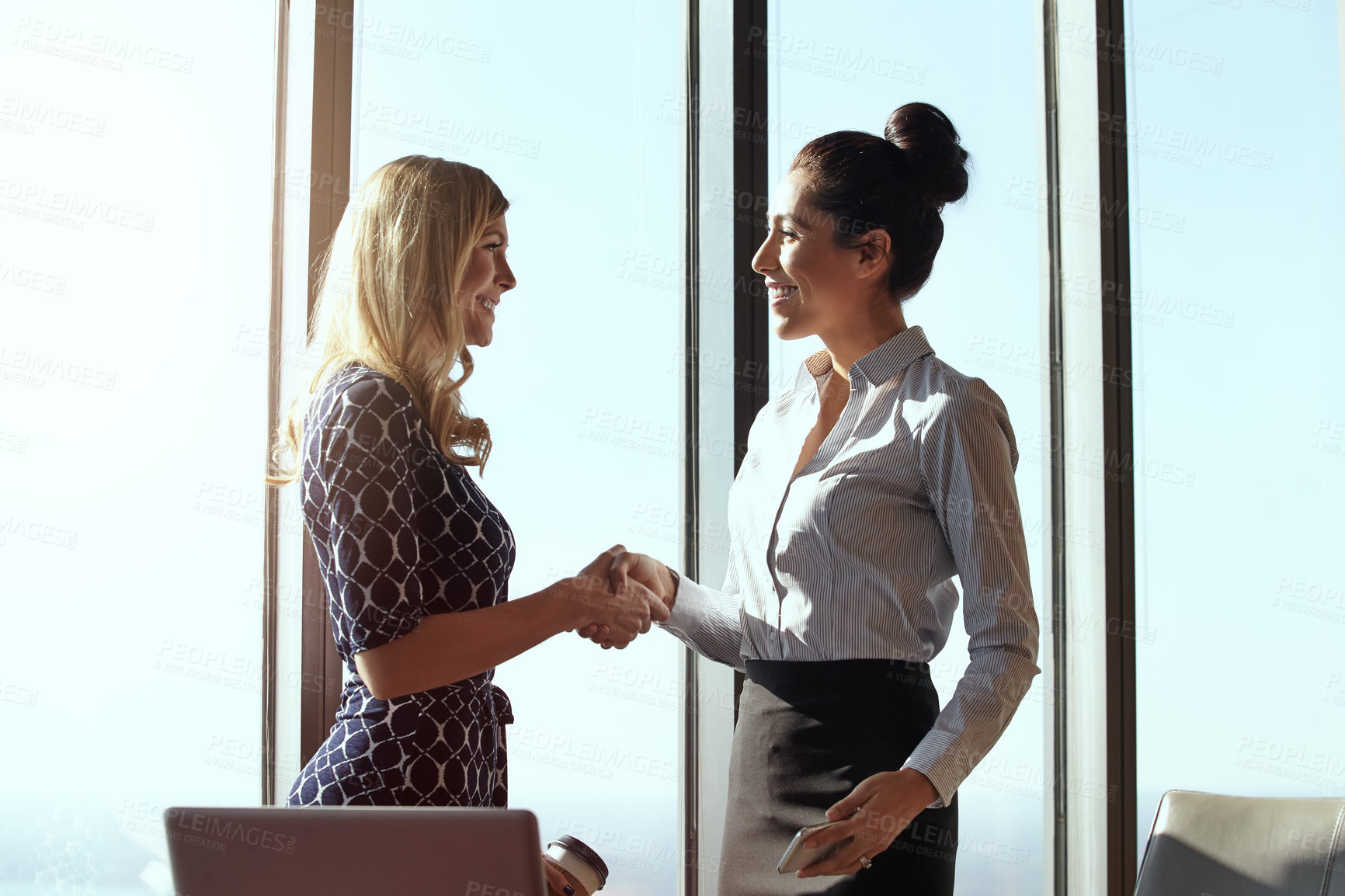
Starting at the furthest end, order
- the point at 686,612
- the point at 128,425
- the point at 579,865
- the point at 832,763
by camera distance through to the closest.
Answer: the point at 128,425, the point at 686,612, the point at 832,763, the point at 579,865

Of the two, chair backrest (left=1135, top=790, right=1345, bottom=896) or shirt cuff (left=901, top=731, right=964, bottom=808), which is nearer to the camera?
shirt cuff (left=901, top=731, right=964, bottom=808)

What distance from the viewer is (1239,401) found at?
2.40 meters

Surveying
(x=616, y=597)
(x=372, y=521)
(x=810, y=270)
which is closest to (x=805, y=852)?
(x=616, y=597)

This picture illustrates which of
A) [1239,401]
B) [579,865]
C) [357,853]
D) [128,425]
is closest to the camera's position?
[357,853]

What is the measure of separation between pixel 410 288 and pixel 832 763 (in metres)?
0.87

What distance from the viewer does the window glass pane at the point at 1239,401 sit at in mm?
2324

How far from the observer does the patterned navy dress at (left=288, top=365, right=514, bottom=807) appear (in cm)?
120

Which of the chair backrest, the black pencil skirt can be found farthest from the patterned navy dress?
the chair backrest

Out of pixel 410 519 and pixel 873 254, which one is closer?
pixel 410 519

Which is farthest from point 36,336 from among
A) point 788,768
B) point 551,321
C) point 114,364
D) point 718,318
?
point 788,768

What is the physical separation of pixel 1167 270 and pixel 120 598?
2.37m

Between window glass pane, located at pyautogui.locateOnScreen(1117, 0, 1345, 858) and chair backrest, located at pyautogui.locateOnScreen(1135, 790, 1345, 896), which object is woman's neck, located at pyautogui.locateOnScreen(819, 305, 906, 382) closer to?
chair backrest, located at pyautogui.locateOnScreen(1135, 790, 1345, 896)

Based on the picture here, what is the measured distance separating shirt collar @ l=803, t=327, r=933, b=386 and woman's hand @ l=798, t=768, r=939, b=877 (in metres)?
0.60

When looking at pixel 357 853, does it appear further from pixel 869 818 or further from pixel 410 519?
pixel 869 818
